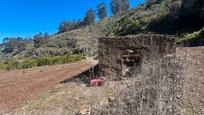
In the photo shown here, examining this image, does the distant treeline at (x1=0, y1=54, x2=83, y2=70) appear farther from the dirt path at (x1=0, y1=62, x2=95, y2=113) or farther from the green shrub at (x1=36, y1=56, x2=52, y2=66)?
the dirt path at (x1=0, y1=62, x2=95, y2=113)

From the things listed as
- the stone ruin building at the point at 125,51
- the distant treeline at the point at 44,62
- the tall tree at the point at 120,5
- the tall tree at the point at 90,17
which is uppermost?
the tall tree at the point at 120,5

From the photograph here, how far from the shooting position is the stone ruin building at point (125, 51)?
15172mm

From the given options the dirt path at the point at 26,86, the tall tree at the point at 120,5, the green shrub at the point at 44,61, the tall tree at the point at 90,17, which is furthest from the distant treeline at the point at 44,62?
the tall tree at the point at 120,5

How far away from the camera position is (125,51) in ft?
52.4

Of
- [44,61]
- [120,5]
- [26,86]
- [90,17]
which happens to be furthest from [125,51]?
[120,5]

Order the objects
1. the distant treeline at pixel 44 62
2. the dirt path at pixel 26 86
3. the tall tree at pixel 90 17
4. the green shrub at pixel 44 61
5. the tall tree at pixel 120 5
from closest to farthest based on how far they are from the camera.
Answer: the dirt path at pixel 26 86
the distant treeline at pixel 44 62
the green shrub at pixel 44 61
the tall tree at pixel 90 17
the tall tree at pixel 120 5

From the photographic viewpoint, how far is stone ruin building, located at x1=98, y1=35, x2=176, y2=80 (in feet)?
49.8

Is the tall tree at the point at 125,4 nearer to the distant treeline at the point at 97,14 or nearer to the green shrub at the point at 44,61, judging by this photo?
the distant treeline at the point at 97,14

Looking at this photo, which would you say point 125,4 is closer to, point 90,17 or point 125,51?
point 90,17

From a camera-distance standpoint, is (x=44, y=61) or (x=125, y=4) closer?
(x=44, y=61)

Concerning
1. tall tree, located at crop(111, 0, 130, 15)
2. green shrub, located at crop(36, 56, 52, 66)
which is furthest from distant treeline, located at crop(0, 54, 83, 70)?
tall tree, located at crop(111, 0, 130, 15)

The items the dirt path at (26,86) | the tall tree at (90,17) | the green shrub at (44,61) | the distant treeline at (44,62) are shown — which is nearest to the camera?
the dirt path at (26,86)

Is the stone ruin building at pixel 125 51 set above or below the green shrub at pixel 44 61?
above

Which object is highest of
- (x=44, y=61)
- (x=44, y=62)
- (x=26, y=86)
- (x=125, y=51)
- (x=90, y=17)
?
(x=90, y=17)
